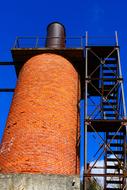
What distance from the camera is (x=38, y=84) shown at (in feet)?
45.0

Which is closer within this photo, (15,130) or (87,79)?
(15,130)

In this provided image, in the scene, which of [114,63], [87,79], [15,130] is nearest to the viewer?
[15,130]

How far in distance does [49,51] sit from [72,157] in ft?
17.6

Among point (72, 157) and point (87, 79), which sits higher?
point (87, 79)

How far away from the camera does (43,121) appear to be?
1243 centimetres

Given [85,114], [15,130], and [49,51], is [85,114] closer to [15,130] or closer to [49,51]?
[15,130]

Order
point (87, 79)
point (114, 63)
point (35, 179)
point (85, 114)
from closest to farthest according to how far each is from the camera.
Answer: point (35, 179) → point (85, 114) → point (87, 79) → point (114, 63)

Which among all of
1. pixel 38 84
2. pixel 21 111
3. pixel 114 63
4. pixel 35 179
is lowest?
pixel 35 179

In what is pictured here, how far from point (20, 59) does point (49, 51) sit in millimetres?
1716

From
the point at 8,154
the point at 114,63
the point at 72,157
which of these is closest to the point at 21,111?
the point at 8,154

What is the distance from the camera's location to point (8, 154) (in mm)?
11883

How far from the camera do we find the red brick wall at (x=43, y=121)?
1152 centimetres

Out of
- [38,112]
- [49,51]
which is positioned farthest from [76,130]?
[49,51]

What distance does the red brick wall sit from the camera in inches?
453
